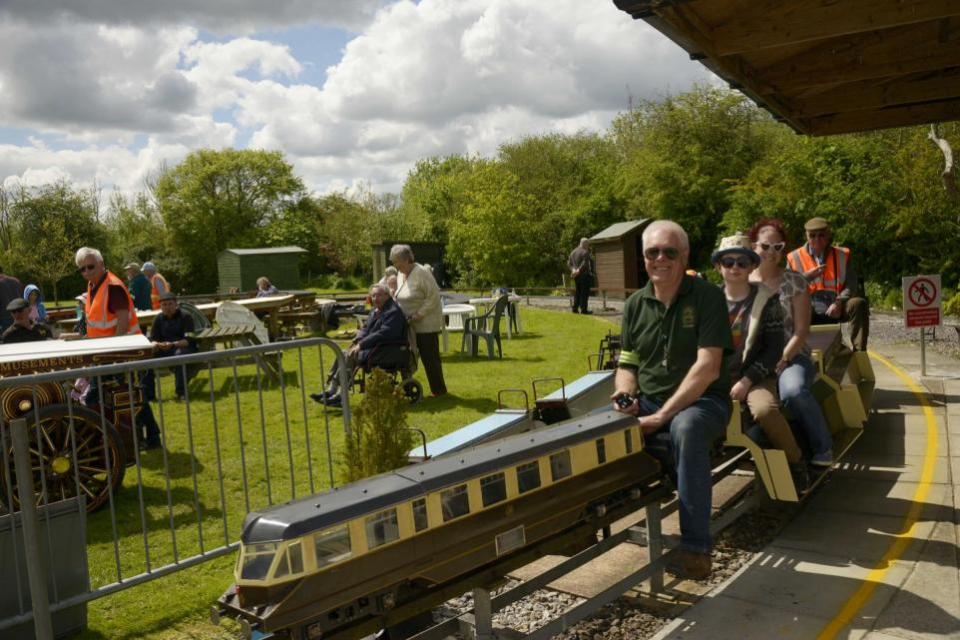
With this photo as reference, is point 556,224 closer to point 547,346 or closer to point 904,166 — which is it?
point 904,166

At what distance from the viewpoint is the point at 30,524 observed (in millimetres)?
3418

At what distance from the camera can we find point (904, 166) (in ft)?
75.7

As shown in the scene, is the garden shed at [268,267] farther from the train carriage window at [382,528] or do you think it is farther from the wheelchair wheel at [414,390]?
the train carriage window at [382,528]

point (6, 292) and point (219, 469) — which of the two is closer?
point (219, 469)

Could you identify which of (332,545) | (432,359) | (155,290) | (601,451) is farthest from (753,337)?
(155,290)

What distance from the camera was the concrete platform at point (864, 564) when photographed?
393cm

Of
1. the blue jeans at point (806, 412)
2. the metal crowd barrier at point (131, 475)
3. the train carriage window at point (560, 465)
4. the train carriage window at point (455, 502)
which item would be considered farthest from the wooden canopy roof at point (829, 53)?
the metal crowd barrier at point (131, 475)

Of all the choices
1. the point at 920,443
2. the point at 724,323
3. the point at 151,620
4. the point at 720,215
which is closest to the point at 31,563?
the point at 151,620

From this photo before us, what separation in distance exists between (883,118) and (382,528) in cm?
886

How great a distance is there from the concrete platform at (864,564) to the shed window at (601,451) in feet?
3.10

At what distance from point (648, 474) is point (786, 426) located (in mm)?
1366

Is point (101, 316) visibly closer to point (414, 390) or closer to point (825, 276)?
point (414, 390)

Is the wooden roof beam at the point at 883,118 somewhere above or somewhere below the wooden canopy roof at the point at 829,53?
below

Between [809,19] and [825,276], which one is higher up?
[809,19]
